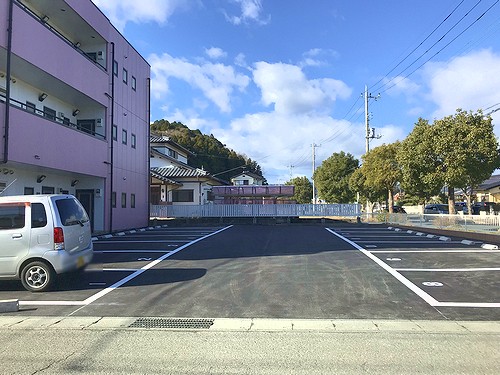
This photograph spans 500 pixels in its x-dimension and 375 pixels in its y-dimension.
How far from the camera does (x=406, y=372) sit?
12.7ft

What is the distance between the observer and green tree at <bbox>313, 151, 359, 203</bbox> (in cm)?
4591

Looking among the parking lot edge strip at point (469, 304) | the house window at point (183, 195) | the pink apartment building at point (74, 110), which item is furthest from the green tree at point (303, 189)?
the parking lot edge strip at point (469, 304)

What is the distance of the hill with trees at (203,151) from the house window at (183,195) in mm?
23317

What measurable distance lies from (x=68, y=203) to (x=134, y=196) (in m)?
16.3

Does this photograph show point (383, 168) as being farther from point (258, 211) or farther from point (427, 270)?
point (427, 270)

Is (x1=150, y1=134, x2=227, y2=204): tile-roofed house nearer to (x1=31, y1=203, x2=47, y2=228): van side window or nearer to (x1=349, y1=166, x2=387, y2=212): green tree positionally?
(x1=349, y1=166, x2=387, y2=212): green tree

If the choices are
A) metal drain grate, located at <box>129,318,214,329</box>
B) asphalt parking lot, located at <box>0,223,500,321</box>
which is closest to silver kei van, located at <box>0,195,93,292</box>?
asphalt parking lot, located at <box>0,223,500,321</box>

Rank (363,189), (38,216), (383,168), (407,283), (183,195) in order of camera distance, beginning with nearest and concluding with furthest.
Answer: (38,216), (407,283), (383,168), (183,195), (363,189)

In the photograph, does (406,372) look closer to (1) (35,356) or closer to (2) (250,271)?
(1) (35,356)

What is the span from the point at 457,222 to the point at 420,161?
3.80 meters

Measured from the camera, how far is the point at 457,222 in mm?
20672

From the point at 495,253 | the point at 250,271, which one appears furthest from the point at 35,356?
the point at 495,253

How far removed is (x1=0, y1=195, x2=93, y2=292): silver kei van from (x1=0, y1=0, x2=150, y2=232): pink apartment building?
5.00 metres

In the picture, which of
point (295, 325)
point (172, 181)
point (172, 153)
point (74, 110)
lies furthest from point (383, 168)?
point (295, 325)
